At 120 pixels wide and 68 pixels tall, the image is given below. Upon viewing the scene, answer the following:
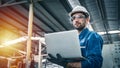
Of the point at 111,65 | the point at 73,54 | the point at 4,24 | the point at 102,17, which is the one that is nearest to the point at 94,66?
the point at 73,54

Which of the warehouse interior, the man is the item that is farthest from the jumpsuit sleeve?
the warehouse interior

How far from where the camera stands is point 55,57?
7.95 feet

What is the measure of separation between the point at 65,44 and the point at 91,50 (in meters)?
0.28

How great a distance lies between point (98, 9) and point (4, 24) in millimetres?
5122

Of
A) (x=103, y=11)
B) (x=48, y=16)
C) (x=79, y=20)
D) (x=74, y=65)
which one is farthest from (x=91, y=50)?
(x=48, y=16)

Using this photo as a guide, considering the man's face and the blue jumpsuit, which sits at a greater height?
the man's face

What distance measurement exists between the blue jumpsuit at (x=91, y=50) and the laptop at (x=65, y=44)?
0.35 ft

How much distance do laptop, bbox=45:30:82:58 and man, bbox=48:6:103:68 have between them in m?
0.06

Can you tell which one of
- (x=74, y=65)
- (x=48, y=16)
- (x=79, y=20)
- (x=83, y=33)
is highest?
(x=48, y=16)

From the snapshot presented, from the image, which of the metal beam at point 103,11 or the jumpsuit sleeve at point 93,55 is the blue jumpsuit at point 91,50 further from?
the metal beam at point 103,11

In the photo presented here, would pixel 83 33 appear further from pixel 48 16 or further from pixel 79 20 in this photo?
pixel 48 16

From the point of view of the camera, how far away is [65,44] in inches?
93.8

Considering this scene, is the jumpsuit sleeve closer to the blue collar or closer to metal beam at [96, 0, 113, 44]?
the blue collar

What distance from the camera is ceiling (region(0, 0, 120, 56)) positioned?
31.2 feet
